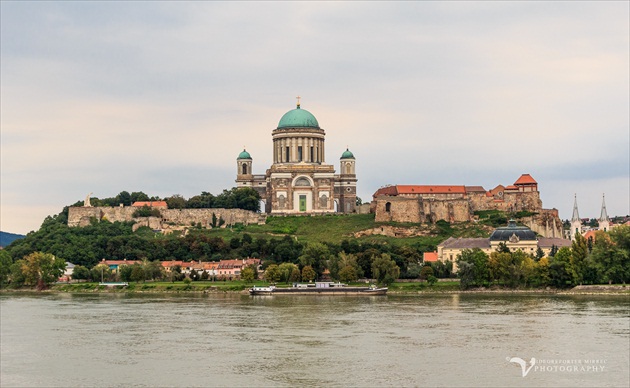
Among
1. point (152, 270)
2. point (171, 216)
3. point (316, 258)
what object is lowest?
point (152, 270)

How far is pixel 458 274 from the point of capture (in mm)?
65875

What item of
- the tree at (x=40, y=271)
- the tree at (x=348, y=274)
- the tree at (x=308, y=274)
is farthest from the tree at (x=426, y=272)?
the tree at (x=40, y=271)

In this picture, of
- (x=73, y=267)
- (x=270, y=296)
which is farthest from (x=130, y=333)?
(x=73, y=267)

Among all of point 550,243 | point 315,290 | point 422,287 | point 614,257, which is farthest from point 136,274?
point 614,257

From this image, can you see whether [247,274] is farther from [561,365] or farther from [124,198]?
[561,365]

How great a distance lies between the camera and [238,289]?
69250 mm

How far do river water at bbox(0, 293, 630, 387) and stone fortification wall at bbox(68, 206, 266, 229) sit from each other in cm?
3542

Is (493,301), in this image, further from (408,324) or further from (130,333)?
(130,333)

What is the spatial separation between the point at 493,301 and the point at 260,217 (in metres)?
38.4

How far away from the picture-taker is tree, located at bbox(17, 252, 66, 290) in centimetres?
7306

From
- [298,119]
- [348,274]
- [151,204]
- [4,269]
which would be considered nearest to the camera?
[348,274]

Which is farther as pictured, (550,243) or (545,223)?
(545,223)

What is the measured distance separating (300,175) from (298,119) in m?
6.49

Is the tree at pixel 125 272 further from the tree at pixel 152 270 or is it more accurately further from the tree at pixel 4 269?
the tree at pixel 4 269
